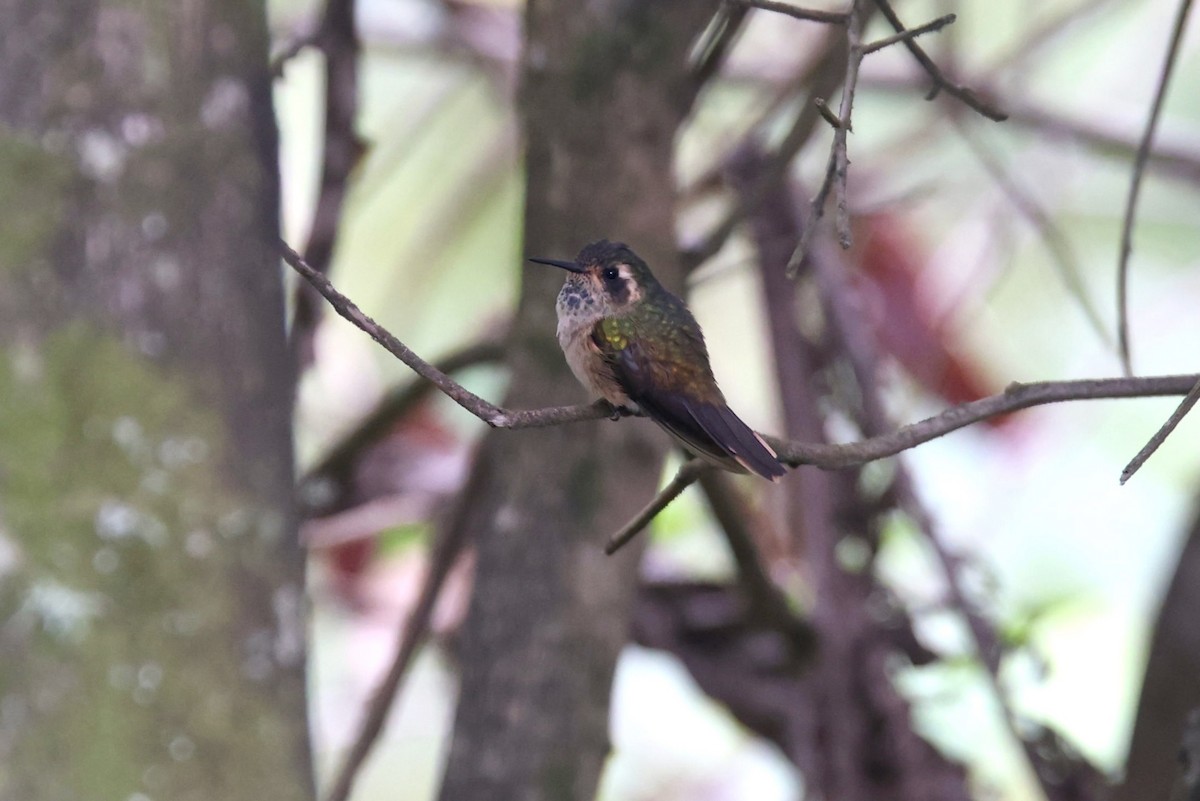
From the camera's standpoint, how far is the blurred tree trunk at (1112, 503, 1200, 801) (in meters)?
2.30

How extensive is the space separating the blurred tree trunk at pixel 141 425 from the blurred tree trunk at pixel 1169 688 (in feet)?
4.62

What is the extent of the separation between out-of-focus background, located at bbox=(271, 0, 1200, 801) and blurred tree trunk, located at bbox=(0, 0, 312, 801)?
5.79ft

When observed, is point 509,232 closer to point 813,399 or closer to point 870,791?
point 813,399

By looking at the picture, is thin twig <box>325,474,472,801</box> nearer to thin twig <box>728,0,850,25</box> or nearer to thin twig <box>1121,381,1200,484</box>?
thin twig <box>728,0,850,25</box>

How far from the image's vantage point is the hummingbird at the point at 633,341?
2.15 meters

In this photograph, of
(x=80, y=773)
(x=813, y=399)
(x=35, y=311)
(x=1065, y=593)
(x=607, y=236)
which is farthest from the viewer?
(x=1065, y=593)

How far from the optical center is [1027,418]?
5480 millimetres

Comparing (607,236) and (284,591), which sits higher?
(607,236)

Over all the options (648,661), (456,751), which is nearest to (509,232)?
(648,661)

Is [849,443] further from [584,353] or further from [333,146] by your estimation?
[333,146]

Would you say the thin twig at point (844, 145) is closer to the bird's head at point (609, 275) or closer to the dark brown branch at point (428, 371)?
the dark brown branch at point (428, 371)

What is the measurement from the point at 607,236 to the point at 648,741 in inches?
150

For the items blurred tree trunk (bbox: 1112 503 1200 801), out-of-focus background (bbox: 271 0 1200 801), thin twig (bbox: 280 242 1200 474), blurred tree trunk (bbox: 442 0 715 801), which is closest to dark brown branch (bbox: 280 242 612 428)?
thin twig (bbox: 280 242 1200 474)

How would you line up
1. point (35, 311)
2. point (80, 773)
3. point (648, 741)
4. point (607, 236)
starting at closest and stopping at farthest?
point (80, 773) < point (35, 311) < point (607, 236) < point (648, 741)
